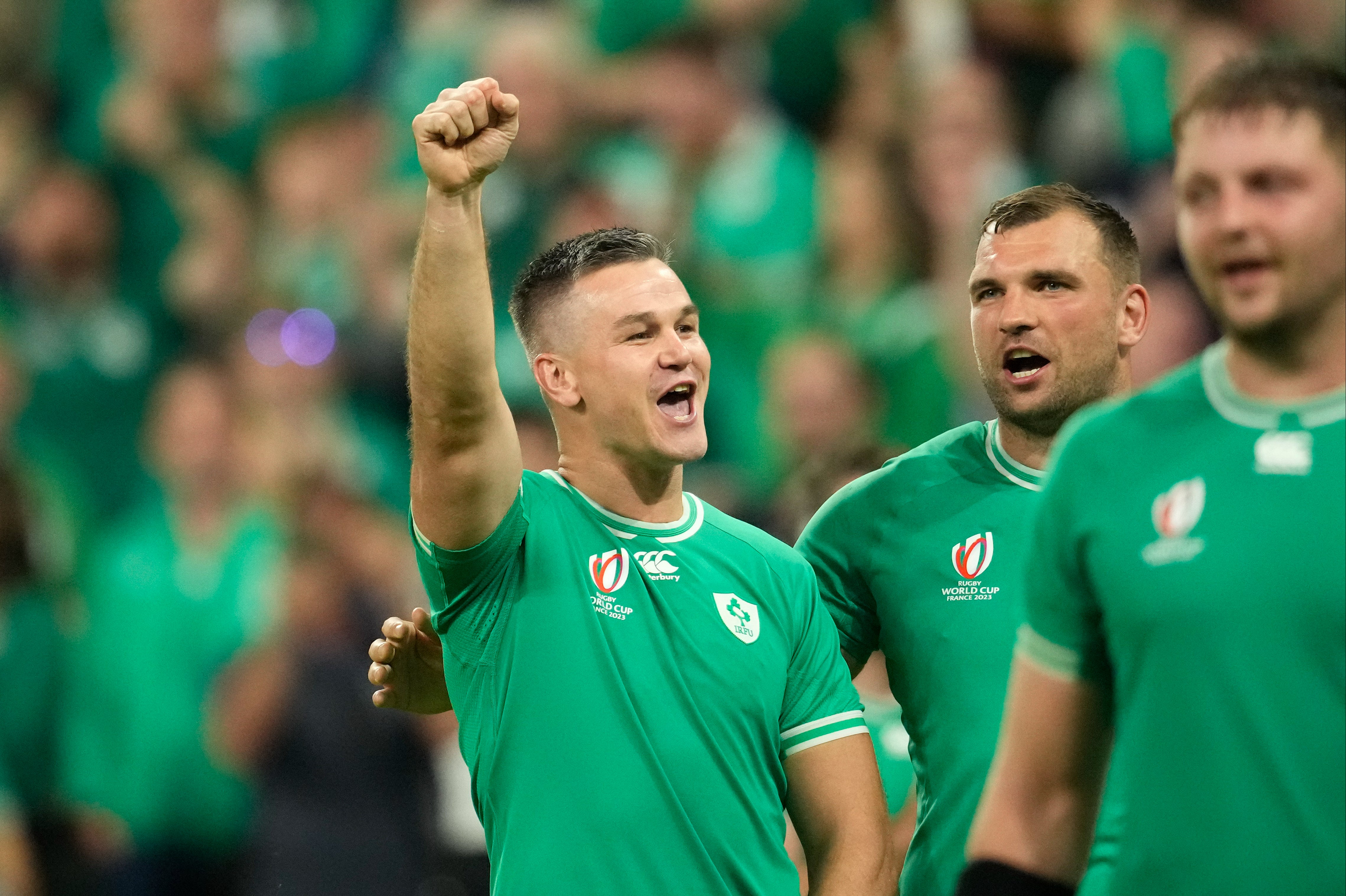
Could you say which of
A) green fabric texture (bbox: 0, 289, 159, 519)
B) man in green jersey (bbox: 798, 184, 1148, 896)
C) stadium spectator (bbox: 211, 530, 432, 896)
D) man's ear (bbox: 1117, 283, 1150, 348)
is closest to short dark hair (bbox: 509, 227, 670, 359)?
man in green jersey (bbox: 798, 184, 1148, 896)

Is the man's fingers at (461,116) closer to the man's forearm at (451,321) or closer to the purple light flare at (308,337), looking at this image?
the man's forearm at (451,321)

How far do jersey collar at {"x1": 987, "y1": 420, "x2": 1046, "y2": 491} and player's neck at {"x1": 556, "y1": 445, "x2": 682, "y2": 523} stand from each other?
29.5 inches

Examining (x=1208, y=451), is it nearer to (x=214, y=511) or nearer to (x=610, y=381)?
(x=610, y=381)

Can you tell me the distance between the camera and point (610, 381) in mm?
3453

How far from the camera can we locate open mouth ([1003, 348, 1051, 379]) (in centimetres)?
345

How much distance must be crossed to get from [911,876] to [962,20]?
457 centimetres

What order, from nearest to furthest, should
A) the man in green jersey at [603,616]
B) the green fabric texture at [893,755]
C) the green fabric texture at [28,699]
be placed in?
the man in green jersey at [603,616], the green fabric texture at [893,755], the green fabric texture at [28,699]

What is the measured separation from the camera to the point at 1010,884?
85.4 inches

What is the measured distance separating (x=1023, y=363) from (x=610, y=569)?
1.06m

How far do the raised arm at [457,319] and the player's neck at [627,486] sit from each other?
1.50ft

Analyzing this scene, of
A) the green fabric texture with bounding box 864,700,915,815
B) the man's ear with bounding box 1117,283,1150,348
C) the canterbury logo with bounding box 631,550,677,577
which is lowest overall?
the green fabric texture with bounding box 864,700,915,815

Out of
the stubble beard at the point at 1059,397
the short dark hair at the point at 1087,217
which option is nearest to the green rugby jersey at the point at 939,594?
the stubble beard at the point at 1059,397

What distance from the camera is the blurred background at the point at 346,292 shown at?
625 centimetres

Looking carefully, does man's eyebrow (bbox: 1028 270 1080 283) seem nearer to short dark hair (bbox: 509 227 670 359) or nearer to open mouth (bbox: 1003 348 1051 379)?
open mouth (bbox: 1003 348 1051 379)
